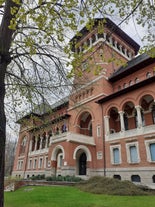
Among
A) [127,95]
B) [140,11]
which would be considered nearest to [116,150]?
[127,95]

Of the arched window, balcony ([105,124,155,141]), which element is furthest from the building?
the arched window

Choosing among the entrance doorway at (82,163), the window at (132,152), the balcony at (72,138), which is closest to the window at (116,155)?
the window at (132,152)

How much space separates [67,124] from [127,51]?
1890cm

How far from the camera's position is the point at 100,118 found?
24578mm

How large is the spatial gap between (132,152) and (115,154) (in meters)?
2.27

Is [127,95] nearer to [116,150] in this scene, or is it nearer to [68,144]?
[116,150]

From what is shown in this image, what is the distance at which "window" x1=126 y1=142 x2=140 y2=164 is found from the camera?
19.5 meters

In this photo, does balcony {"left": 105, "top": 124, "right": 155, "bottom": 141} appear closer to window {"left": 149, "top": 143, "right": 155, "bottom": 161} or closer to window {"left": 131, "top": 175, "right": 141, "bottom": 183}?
window {"left": 149, "top": 143, "right": 155, "bottom": 161}

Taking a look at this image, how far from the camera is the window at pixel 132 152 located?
19453 mm

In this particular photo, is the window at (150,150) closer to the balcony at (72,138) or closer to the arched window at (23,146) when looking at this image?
the balcony at (72,138)

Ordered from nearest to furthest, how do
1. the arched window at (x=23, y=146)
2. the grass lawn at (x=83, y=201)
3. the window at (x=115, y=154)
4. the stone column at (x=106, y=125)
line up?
1. the grass lawn at (x=83, y=201)
2. the window at (x=115, y=154)
3. the stone column at (x=106, y=125)
4. the arched window at (x=23, y=146)

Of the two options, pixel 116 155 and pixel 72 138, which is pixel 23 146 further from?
pixel 116 155

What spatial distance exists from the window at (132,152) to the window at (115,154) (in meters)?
1.33

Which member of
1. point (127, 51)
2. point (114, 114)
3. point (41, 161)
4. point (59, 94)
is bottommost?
point (41, 161)
